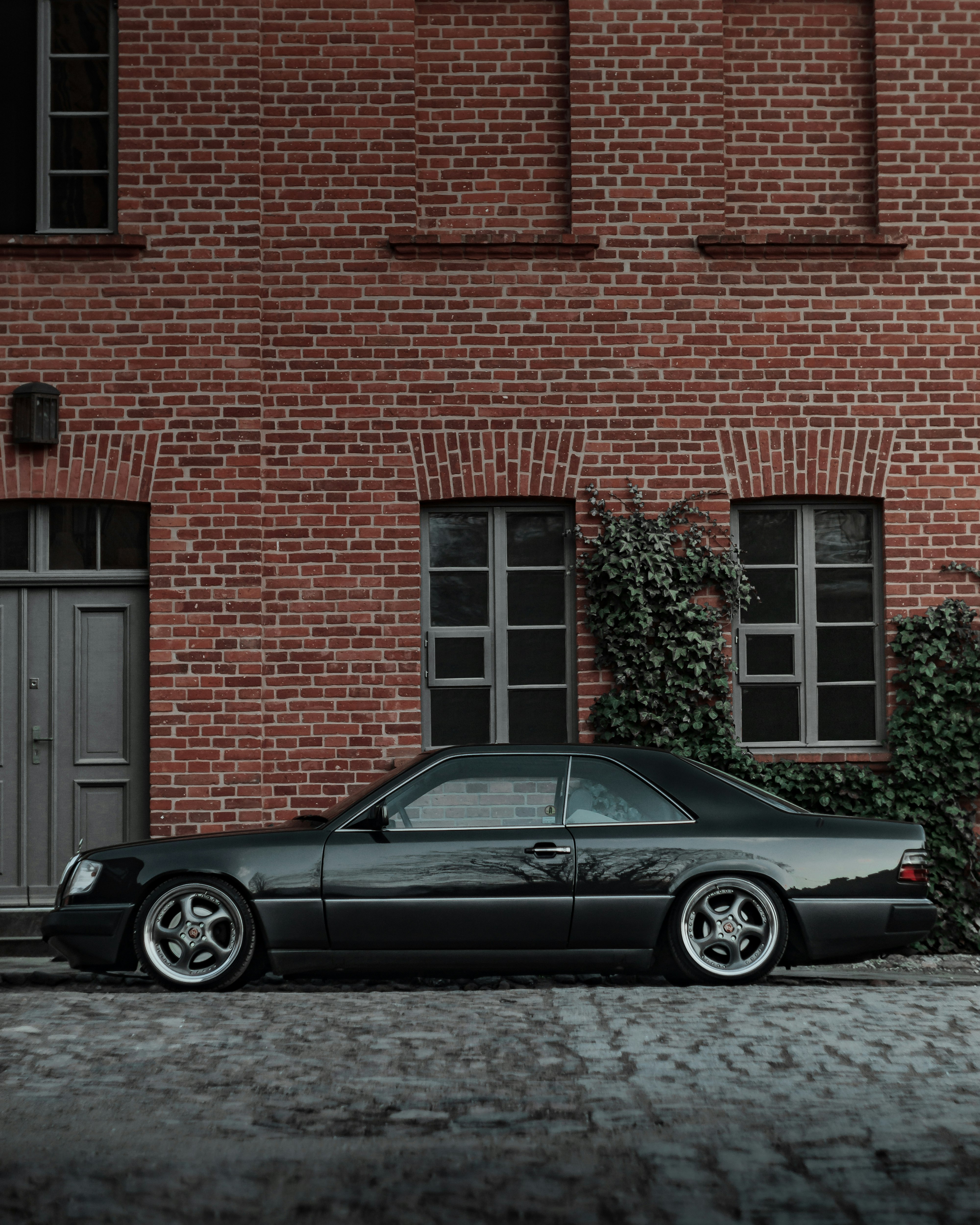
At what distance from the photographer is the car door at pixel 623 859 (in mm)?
7035

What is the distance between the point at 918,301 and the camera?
10.2 meters

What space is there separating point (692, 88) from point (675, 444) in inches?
105

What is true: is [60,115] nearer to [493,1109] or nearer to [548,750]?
[548,750]

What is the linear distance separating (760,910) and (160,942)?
10.3ft

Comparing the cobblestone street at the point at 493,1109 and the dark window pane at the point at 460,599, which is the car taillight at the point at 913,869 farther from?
the dark window pane at the point at 460,599

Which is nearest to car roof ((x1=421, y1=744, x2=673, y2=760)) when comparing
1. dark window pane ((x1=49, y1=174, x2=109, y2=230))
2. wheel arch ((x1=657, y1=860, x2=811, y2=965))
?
wheel arch ((x1=657, y1=860, x2=811, y2=965))

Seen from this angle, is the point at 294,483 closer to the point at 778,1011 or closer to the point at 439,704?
the point at 439,704

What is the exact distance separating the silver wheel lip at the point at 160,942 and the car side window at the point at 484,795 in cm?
94

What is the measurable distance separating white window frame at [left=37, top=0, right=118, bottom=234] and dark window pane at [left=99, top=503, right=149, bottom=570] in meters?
2.08

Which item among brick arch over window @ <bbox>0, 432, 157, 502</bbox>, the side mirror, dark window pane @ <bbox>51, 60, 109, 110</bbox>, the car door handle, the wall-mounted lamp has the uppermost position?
dark window pane @ <bbox>51, 60, 109, 110</bbox>

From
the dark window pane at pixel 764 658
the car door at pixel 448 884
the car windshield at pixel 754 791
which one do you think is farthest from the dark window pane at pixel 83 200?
the car windshield at pixel 754 791

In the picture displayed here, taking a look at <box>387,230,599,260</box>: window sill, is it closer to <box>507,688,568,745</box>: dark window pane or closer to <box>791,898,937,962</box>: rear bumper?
<box>507,688,568,745</box>: dark window pane

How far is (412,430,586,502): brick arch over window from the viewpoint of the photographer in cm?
991

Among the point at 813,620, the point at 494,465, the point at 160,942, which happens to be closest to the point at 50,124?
the point at 494,465
